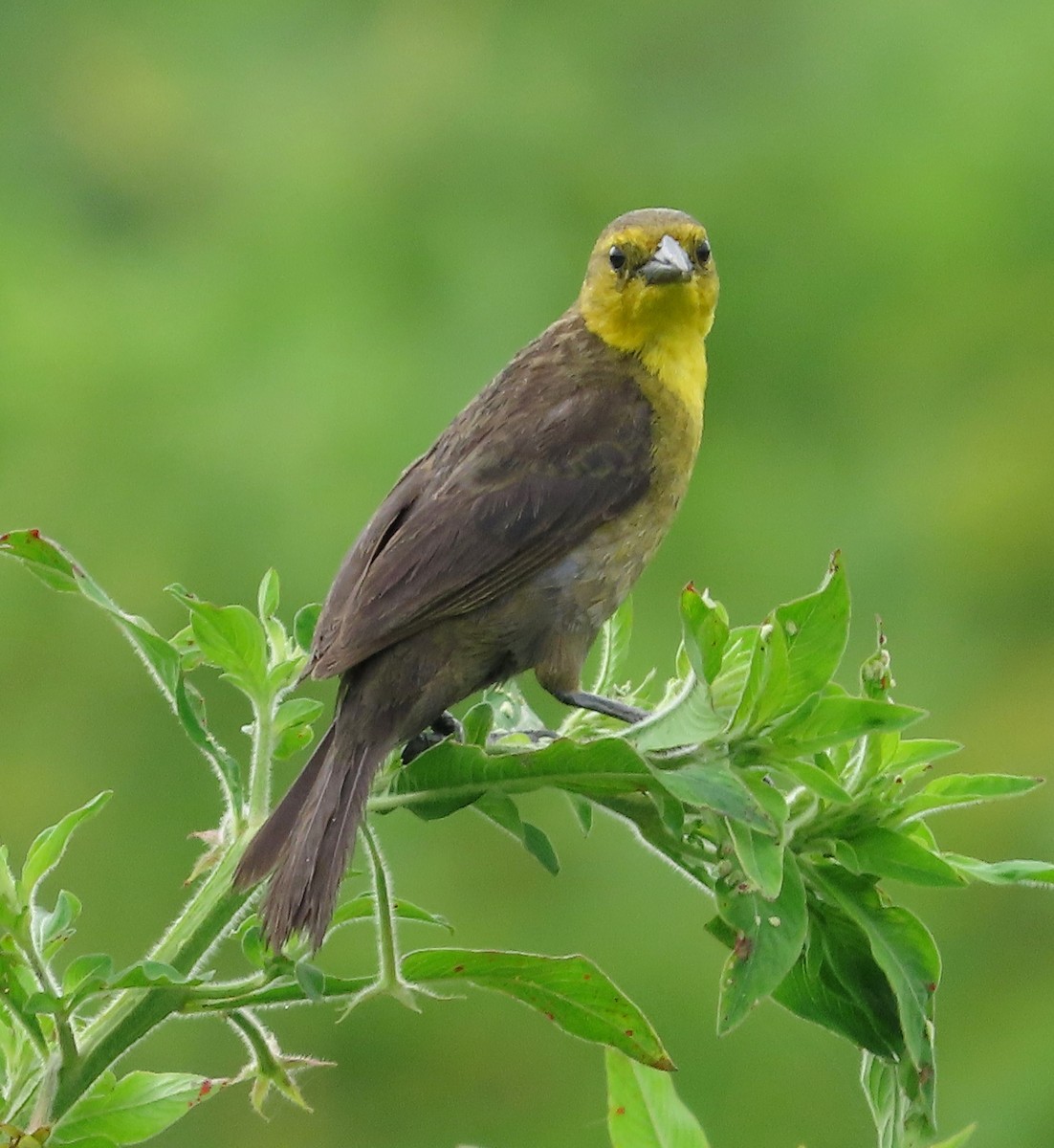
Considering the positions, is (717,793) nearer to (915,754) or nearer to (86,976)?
(915,754)

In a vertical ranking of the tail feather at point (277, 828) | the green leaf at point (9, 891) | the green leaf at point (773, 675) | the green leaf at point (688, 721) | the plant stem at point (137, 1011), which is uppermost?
the green leaf at point (773, 675)

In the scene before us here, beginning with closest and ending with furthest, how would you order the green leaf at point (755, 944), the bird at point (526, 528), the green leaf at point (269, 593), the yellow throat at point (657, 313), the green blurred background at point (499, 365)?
the green leaf at point (755, 944) < the green leaf at point (269, 593) < the bird at point (526, 528) < the yellow throat at point (657, 313) < the green blurred background at point (499, 365)

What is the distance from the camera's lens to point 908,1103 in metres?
1.88

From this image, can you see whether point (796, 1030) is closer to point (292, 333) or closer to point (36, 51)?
point (292, 333)

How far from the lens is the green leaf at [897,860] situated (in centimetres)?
185

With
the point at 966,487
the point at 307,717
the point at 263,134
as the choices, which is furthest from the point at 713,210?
the point at 307,717

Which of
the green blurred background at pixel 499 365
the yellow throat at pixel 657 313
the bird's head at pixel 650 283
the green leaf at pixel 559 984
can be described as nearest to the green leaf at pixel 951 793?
the green leaf at pixel 559 984

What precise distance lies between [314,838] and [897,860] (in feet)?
2.23

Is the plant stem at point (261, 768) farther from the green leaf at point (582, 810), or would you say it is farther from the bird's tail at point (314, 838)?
the green leaf at point (582, 810)

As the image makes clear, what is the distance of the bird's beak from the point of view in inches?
138

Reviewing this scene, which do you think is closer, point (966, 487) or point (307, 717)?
point (307, 717)

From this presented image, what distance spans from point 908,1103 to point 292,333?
17.2 ft

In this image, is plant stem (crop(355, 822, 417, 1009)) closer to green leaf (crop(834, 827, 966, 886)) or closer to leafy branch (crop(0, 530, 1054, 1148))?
leafy branch (crop(0, 530, 1054, 1148))

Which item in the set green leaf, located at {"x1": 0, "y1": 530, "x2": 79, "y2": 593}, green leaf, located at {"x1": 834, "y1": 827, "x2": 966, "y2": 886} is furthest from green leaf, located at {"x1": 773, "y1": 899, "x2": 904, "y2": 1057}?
green leaf, located at {"x1": 0, "y1": 530, "x2": 79, "y2": 593}
